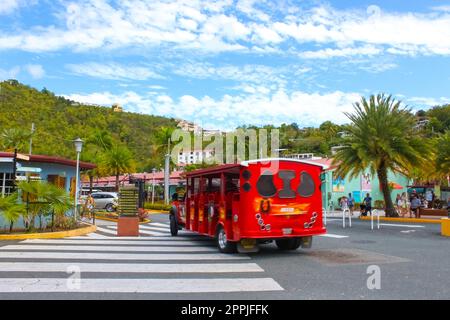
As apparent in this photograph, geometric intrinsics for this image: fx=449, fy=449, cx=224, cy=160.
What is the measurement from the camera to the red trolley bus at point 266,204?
11.6 metres

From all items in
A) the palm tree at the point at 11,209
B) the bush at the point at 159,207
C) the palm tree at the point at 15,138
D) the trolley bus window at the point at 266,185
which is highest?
the palm tree at the point at 15,138

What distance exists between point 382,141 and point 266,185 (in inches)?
654

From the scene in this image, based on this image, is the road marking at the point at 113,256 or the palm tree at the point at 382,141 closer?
the road marking at the point at 113,256

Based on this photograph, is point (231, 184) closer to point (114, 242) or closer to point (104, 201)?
point (114, 242)

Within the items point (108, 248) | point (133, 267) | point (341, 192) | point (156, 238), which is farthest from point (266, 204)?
point (341, 192)

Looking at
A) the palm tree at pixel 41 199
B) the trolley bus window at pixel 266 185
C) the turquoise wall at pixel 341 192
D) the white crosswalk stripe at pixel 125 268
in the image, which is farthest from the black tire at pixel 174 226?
the turquoise wall at pixel 341 192

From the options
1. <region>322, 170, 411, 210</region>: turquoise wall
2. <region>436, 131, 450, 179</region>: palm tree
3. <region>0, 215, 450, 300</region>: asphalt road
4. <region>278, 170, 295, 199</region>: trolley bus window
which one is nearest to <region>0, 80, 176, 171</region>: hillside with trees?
<region>322, 170, 411, 210</region>: turquoise wall

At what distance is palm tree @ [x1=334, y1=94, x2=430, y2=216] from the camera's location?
2633 cm

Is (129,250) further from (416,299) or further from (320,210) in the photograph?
(416,299)

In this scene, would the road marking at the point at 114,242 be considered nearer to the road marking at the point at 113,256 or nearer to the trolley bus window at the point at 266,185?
the road marking at the point at 113,256

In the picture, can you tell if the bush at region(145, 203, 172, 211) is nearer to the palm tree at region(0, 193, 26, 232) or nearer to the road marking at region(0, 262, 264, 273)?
the palm tree at region(0, 193, 26, 232)

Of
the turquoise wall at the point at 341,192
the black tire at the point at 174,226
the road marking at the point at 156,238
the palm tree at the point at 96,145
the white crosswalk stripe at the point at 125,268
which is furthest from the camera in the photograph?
the palm tree at the point at 96,145

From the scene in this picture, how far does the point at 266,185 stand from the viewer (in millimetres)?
11828

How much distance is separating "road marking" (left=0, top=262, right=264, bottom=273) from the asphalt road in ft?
0.08
